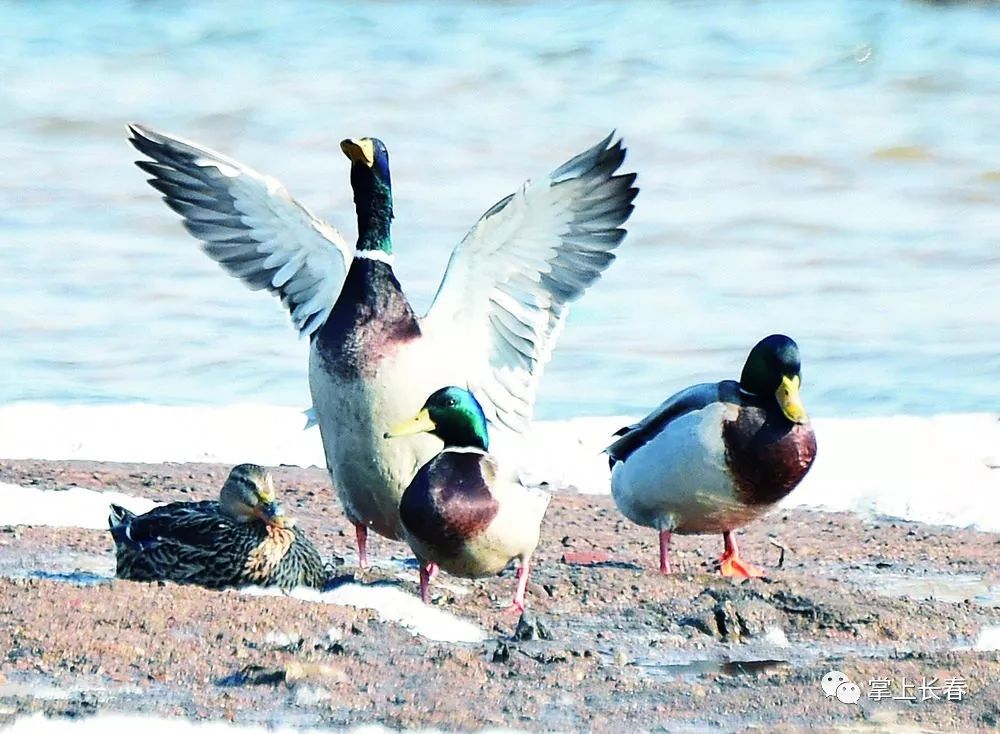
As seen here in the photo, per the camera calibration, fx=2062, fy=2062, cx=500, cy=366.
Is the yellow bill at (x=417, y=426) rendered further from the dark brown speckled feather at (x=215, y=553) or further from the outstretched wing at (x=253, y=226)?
the outstretched wing at (x=253, y=226)

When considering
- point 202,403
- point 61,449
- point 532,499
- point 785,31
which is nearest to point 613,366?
point 202,403

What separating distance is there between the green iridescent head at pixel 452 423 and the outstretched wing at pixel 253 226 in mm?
1278

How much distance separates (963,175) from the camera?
1745cm

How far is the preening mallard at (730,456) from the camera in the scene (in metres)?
7.32

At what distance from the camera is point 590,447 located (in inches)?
393

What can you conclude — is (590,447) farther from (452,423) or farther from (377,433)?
(452,423)

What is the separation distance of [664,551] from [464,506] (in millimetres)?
1152

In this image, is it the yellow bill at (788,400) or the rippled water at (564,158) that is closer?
the yellow bill at (788,400)

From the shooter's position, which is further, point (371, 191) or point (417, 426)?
point (371, 191)

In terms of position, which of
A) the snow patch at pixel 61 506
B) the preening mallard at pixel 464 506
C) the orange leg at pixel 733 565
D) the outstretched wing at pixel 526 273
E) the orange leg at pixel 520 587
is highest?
the outstretched wing at pixel 526 273

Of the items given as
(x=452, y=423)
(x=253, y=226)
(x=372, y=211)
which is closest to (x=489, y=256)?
(x=372, y=211)

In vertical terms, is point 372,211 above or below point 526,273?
above

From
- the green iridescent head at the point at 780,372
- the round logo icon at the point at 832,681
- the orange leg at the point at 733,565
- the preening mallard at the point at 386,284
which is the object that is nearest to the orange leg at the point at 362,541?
the preening mallard at the point at 386,284

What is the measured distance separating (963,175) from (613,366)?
6.66 meters
